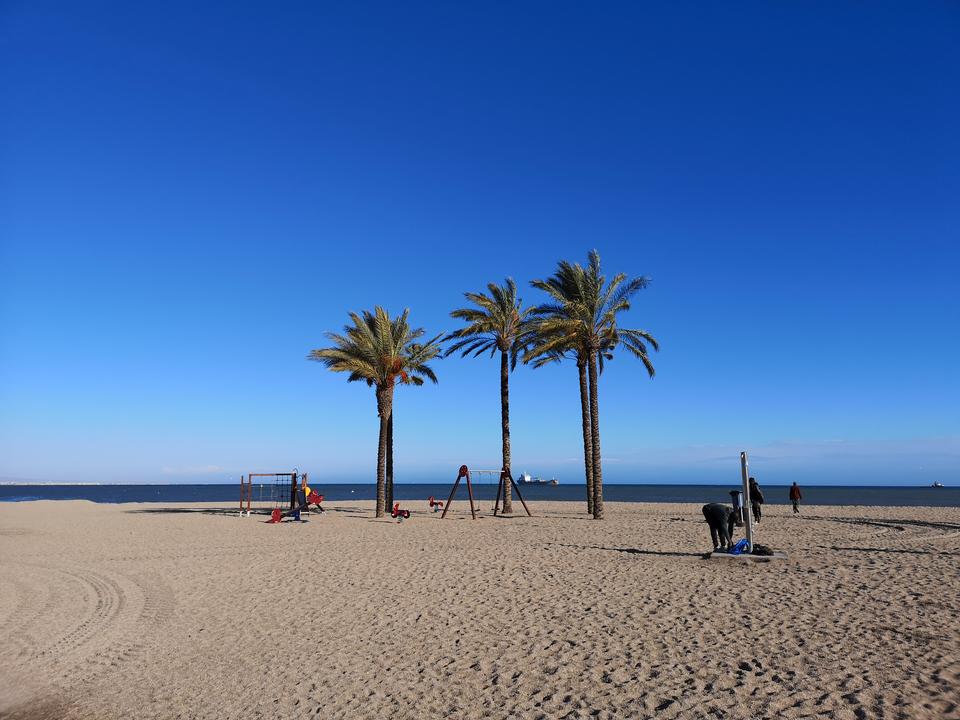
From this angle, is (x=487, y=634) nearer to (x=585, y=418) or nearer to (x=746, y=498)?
(x=746, y=498)

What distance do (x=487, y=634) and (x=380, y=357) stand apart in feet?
70.5

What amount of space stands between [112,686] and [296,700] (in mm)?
2500

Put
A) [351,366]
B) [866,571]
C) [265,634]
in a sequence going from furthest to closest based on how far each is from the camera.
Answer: [351,366]
[866,571]
[265,634]

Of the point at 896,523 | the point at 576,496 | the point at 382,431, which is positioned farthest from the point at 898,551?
the point at 576,496

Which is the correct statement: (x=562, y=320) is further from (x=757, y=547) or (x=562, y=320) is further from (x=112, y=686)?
(x=112, y=686)

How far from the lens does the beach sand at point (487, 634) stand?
6465 millimetres

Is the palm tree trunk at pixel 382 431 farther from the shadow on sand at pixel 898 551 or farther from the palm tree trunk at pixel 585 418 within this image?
the shadow on sand at pixel 898 551

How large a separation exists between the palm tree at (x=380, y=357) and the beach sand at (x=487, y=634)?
1297 cm

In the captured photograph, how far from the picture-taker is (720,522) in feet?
47.5

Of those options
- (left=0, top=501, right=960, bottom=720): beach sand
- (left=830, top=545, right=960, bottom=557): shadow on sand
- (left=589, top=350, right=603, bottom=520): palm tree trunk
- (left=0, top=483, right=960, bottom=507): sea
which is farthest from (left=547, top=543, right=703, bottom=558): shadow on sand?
(left=0, top=483, right=960, bottom=507): sea

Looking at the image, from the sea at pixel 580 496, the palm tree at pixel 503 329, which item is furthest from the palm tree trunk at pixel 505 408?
the sea at pixel 580 496

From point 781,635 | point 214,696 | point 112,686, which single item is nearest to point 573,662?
point 781,635

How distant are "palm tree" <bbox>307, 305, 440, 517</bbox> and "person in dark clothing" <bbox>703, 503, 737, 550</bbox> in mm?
17409

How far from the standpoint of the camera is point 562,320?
2631 centimetres
